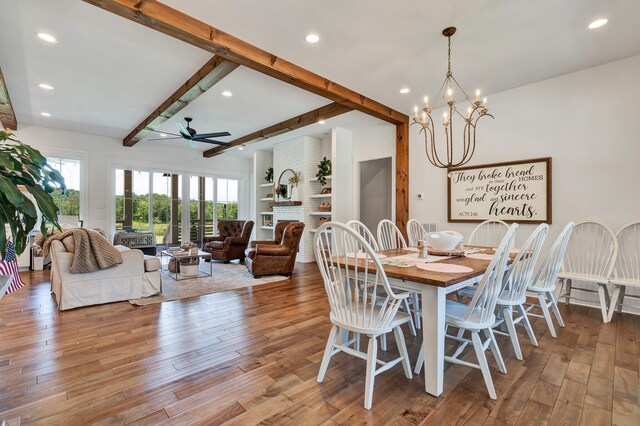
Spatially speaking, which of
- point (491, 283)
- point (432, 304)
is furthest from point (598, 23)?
point (432, 304)

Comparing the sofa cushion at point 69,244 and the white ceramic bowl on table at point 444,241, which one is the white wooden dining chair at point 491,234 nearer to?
the white ceramic bowl on table at point 444,241

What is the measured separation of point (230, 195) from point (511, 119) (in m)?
7.59

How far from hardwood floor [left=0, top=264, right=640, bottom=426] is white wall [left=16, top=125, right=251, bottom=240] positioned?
169 inches

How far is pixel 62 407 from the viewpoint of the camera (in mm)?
1714

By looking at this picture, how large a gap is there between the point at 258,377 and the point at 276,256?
3.02 m

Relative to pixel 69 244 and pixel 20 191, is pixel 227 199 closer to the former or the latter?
pixel 69 244

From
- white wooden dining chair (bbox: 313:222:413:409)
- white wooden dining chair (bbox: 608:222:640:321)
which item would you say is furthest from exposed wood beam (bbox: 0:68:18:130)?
white wooden dining chair (bbox: 608:222:640:321)

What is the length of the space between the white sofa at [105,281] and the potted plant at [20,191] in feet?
7.63

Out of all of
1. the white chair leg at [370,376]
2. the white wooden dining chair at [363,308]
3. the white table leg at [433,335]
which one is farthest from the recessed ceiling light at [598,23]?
the white chair leg at [370,376]

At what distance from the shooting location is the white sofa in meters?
3.34

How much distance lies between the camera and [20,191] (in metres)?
1.31

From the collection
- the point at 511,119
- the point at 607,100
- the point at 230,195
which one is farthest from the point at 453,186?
the point at 230,195

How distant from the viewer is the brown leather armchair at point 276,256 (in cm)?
494

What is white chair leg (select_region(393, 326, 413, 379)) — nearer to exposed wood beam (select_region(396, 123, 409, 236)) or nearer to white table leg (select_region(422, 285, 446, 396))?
white table leg (select_region(422, 285, 446, 396))
